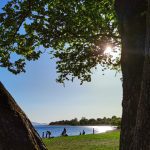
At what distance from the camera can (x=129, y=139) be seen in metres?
8.84

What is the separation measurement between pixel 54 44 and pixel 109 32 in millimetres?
3265

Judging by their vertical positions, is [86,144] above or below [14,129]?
below

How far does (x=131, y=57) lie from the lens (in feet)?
30.6

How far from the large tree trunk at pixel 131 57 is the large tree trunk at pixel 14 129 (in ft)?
11.1

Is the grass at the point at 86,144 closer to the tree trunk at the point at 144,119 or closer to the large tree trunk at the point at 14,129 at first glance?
the tree trunk at the point at 144,119

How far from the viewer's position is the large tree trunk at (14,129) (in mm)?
5516

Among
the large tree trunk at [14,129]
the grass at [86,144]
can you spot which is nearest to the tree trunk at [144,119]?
the large tree trunk at [14,129]

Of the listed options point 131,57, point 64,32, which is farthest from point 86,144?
point 131,57

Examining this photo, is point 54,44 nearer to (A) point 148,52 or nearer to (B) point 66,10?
(B) point 66,10

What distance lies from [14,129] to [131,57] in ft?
14.7

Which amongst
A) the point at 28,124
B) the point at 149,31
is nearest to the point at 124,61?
the point at 149,31

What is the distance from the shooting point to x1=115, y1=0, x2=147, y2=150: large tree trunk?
8969 millimetres

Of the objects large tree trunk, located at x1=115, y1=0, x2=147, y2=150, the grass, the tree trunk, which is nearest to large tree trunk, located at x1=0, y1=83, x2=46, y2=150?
the tree trunk

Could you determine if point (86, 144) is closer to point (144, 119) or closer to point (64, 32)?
point (64, 32)
